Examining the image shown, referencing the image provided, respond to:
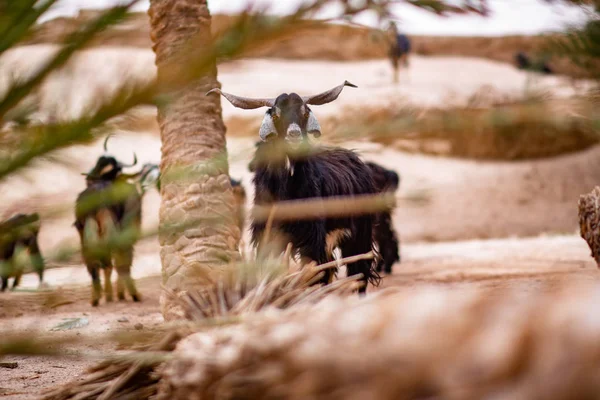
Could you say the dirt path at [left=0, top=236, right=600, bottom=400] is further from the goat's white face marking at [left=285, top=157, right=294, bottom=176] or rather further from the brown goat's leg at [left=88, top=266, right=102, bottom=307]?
the goat's white face marking at [left=285, top=157, right=294, bottom=176]

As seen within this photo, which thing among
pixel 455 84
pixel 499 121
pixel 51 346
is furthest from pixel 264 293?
pixel 455 84

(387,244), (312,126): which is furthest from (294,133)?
(387,244)

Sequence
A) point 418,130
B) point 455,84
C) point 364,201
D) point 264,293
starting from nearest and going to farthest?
point 418,130
point 364,201
point 264,293
point 455,84

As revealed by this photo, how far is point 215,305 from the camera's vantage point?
275 cm

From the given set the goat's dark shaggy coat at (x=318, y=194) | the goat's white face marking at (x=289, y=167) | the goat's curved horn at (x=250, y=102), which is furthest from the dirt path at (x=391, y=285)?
the goat's curved horn at (x=250, y=102)

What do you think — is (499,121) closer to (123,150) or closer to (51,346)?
(51,346)

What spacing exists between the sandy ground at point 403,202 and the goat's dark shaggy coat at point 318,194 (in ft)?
1.87

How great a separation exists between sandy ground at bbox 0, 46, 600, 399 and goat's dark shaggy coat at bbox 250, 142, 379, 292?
569mm

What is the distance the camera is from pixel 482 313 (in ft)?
4.41

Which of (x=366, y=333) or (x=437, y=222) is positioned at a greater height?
(x=366, y=333)

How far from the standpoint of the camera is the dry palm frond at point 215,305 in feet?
8.50

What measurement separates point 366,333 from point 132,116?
25.3 inches

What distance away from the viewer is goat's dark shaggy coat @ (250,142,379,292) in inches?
237

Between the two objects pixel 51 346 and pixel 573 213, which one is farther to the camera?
pixel 573 213
